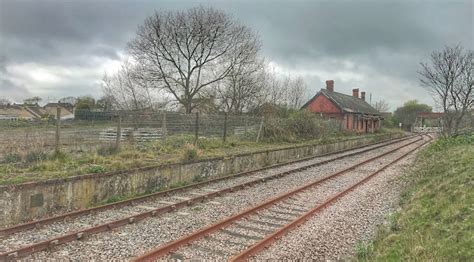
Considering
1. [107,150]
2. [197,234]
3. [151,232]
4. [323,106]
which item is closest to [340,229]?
[197,234]

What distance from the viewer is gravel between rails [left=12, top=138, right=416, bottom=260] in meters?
5.81

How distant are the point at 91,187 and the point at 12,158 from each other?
337 centimetres

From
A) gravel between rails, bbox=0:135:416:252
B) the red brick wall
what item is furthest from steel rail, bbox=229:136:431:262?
the red brick wall

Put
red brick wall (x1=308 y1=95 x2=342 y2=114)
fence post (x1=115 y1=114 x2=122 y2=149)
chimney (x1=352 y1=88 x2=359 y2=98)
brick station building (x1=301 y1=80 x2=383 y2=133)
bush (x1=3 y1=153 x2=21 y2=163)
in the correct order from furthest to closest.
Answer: chimney (x1=352 y1=88 x2=359 y2=98) < red brick wall (x1=308 y1=95 x2=342 y2=114) < brick station building (x1=301 y1=80 x2=383 y2=133) < fence post (x1=115 y1=114 x2=122 y2=149) < bush (x1=3 y1=153 x2=21 y2=163)

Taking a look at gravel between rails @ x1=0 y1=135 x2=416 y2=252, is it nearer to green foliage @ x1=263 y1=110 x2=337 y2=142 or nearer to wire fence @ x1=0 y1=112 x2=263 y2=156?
wire fence @ x1=0 y1=112 x2=263 y2=156

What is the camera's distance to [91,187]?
9547mm

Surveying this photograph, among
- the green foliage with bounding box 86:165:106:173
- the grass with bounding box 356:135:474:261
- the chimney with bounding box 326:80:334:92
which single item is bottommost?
the grass with bounding box 356:135:474:261

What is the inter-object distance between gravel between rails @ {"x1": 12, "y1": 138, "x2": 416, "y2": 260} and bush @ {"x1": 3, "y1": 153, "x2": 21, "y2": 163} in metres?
5.96

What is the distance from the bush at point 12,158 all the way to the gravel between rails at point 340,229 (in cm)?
873

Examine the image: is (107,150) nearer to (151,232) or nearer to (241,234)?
(151,232)

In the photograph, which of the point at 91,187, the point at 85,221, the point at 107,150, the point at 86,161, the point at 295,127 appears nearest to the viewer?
the point at 85,221

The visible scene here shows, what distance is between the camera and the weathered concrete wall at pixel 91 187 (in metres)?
7.90

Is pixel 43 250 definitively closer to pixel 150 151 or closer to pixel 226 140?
pixel 150 151

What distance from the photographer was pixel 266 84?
1447 inches
